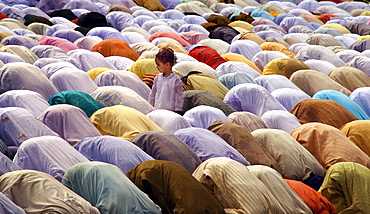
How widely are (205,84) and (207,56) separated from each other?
120 centimetres

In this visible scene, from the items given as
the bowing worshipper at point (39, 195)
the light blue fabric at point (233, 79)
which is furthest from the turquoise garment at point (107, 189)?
the light blue fabric at point (233, 79)

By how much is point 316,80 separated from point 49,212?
387cm

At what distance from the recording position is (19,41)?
6055mm

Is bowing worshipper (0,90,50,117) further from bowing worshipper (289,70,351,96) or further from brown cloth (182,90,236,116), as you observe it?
bowing worshipper (289,70,351,96)

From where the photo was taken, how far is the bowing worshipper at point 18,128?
Answer: 12.7 feet

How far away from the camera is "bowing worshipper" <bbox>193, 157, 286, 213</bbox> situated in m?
3.52

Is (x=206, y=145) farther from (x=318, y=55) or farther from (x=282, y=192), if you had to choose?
(x=318, y=55)

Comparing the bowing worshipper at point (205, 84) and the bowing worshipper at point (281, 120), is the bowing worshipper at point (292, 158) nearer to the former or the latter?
the bowing worshipper at point (281, 120)

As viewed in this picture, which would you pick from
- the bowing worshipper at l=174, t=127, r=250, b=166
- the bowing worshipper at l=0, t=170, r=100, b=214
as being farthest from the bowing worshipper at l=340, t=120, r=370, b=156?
the bowing worshipper at l=0, t=170, r=100, b=214

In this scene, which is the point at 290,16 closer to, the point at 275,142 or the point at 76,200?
the point at 275,142

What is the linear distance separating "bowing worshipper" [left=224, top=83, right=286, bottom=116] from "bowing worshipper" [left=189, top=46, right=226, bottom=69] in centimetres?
114

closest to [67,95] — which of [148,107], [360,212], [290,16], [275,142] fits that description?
[148,107]

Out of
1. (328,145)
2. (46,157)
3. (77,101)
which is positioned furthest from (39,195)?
(328,145)

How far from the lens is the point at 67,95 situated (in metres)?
4.51
